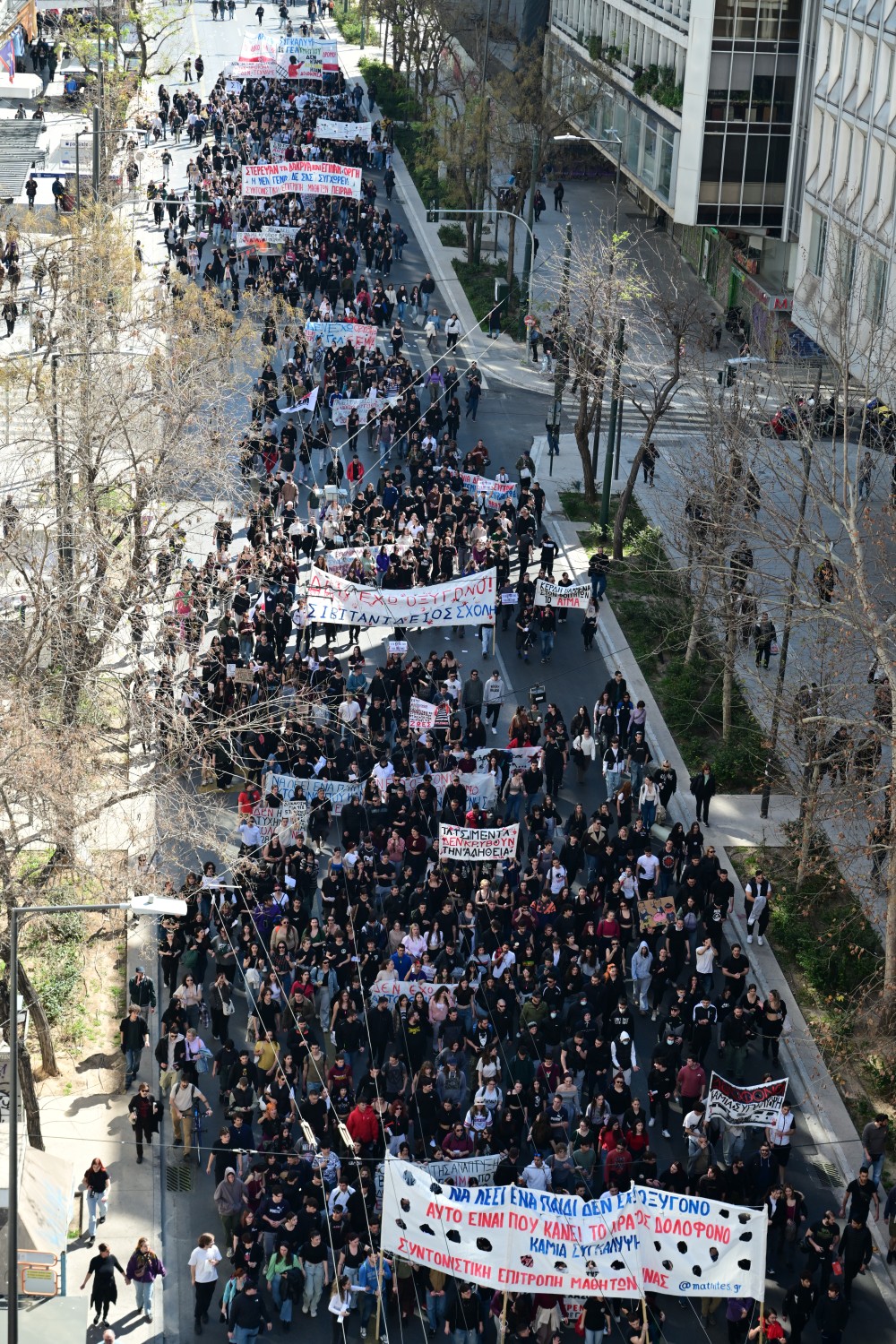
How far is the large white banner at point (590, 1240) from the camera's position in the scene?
19406 millimetres

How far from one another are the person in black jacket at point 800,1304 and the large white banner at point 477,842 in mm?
8750

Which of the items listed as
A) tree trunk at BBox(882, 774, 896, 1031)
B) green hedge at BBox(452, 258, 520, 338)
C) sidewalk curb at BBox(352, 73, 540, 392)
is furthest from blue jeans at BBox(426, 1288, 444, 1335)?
green hedge at BBox(452, 258, 520, 338)

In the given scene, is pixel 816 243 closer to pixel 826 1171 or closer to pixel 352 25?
pixel 826 1171

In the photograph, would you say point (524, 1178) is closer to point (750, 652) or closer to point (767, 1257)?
point (767, 1257)

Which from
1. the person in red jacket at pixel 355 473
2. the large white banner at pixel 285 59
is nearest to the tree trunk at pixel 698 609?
the person in red jacket at pixel 355 473

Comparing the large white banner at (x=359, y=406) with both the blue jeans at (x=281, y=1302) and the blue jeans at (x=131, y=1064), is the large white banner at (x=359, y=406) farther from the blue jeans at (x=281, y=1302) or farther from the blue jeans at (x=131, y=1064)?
the blue jeans at (x=281, y=1302)

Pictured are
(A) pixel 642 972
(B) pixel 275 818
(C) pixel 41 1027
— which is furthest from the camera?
(B) pixel 275 818

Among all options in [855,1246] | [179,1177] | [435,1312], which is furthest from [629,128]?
[435,1312]

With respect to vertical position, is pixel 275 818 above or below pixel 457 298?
above

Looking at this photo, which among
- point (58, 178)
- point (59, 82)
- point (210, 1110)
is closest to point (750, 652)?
point (210, 1110)

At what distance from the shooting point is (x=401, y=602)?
109 ft

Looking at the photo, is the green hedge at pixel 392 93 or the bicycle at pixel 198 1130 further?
the green hedge at pixel 392 93

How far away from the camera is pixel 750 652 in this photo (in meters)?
38.3

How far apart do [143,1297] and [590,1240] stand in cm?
493
